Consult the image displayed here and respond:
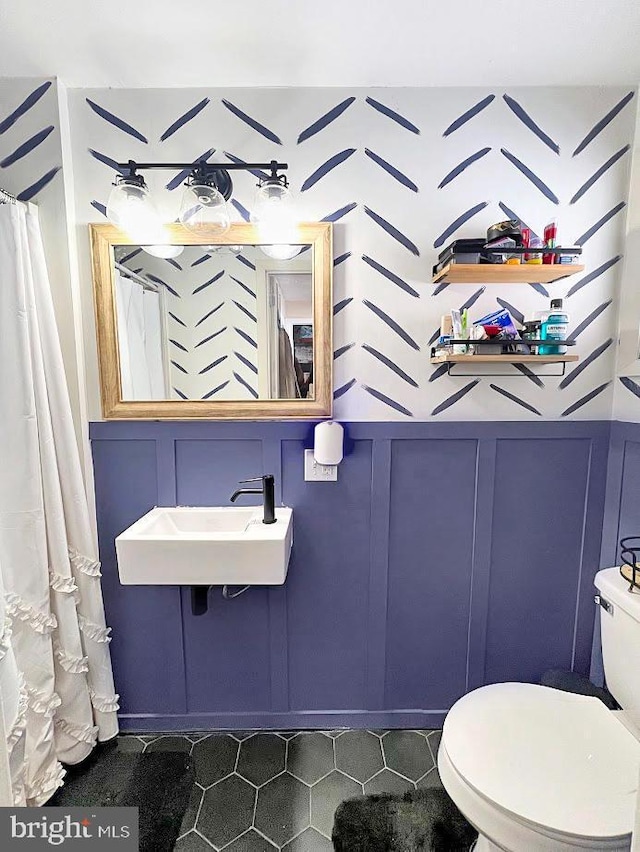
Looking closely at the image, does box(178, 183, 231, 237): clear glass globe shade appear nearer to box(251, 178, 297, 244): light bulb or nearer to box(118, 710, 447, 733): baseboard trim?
box(251, 178, 297, 244): light bulb

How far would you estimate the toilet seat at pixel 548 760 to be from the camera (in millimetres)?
949

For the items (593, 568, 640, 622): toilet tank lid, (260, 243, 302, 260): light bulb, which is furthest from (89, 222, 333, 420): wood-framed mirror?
(593, 568, 640, 622): toilet tank lid

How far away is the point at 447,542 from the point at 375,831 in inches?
37.0

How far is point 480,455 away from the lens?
1.66 m

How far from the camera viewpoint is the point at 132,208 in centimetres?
143

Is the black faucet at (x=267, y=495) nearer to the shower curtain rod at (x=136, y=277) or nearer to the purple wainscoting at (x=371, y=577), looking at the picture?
the purple wainscoting at (x=371, y=577)

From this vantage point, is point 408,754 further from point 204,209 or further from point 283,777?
point 204,209

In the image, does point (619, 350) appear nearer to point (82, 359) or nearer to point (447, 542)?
point (447, 542)

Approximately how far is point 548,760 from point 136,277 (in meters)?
1.91

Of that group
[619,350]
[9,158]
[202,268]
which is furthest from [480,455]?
[9,158]

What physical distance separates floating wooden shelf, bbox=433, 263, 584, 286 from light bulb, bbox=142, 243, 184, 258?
93 cm

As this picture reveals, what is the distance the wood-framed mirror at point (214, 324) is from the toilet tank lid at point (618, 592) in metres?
1.01

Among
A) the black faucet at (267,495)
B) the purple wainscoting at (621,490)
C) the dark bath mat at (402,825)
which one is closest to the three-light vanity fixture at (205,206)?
the black faucet at (267,495)

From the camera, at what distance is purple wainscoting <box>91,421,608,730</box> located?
1.66 meters
